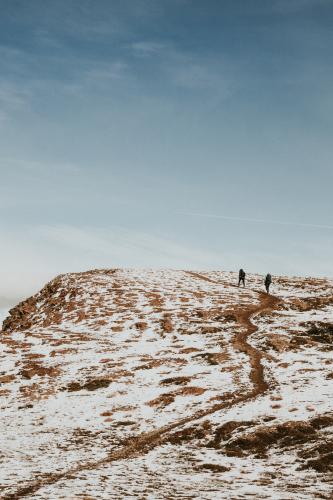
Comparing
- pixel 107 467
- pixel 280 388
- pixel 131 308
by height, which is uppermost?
pixel 131 308

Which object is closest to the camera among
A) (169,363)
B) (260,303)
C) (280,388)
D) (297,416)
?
(297,416)

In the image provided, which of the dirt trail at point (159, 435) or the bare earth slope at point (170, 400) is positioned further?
the bare earth slope at point (170, 400)

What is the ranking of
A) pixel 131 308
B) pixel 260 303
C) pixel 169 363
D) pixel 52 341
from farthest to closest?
pixel 260 303 < pixel 131 308 < pixel 52 341 < pixel 169 363

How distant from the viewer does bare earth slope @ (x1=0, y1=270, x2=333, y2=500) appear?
14.6m

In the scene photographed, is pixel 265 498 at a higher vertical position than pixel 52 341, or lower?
lower

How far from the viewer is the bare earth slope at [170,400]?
1455 cm

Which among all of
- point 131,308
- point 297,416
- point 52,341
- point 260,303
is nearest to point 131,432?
point 297,416

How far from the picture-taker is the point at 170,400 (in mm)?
23656

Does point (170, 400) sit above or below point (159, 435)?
above

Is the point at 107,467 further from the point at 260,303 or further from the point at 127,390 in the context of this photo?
the point at 260,303

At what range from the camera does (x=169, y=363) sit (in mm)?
30203

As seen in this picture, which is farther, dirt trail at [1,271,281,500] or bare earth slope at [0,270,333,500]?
bare earth slope at [0,270,333,500]

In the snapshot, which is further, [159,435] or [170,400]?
[170,400]

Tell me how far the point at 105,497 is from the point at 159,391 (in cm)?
1259
